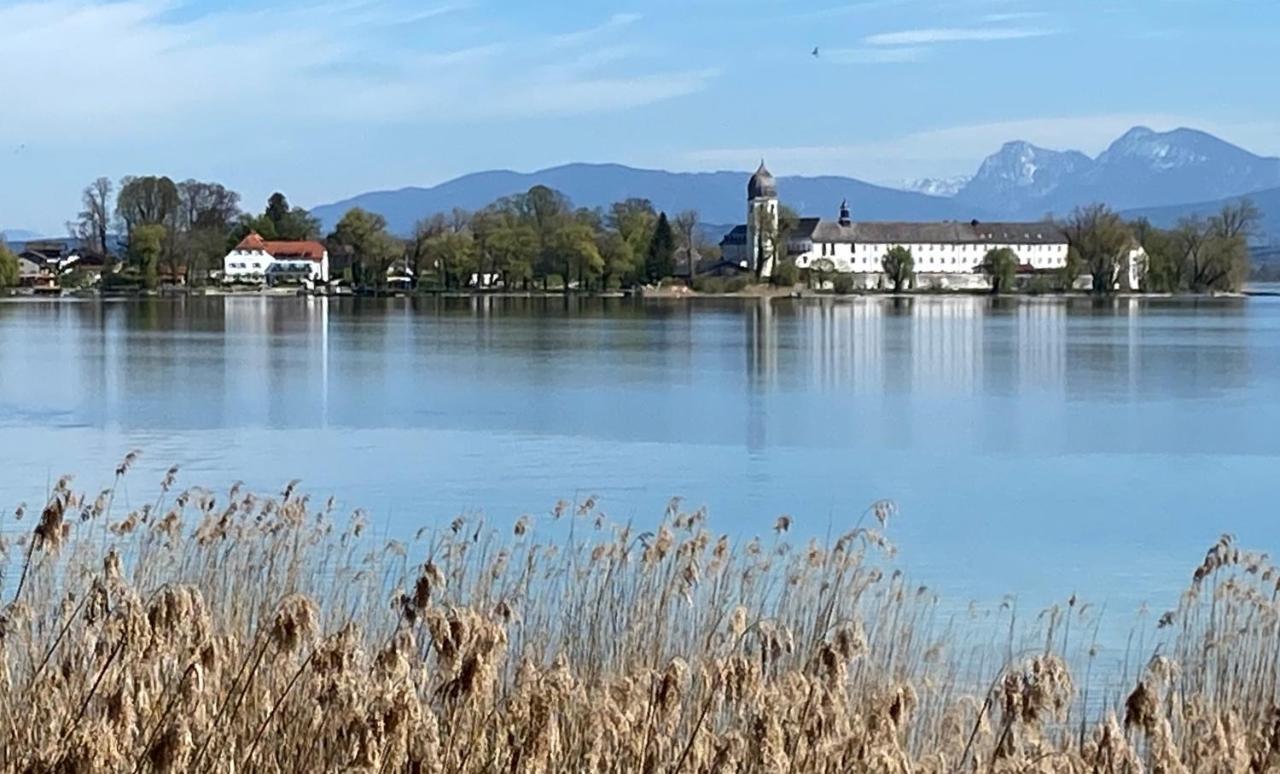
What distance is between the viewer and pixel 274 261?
140375mm

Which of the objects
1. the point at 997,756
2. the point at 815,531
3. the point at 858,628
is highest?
the point at 858,628

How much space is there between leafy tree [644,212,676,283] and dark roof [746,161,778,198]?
44.6 meters

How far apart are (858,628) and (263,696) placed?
2.43m

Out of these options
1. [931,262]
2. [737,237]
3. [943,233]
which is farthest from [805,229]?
[943,233]

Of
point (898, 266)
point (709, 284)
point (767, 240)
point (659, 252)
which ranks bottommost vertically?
point (709, 284)

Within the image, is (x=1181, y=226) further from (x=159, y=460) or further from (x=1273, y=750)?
(x=1273, y=750)

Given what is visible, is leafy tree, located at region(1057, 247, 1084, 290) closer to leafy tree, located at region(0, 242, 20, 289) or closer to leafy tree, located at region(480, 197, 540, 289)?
leafy tree, located at region(480, 197, 540, 289)

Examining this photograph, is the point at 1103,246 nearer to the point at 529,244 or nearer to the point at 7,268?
the point at 529,244

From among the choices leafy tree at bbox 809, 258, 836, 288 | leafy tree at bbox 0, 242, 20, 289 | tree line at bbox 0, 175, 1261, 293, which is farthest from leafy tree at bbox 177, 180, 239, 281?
leafy tree at bbox 809, 258, 836, 288

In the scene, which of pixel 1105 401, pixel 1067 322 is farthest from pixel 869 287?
→ pixel 1105 401

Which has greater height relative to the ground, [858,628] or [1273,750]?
[858,628]

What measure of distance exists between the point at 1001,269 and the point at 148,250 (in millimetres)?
65776

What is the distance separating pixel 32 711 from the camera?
574 cm

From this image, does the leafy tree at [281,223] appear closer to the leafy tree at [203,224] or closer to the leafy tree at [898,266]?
the leafy tree at [203,224]
